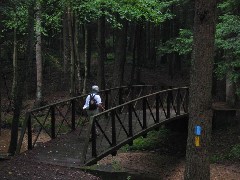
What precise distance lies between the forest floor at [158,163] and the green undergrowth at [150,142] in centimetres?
47

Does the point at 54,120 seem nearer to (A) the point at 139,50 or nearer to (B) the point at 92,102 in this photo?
→ (B) the point at 92,102

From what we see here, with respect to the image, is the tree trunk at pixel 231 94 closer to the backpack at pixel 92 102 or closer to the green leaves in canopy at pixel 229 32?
the green leaves in canopy at pixel 229 32

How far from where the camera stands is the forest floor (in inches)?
355

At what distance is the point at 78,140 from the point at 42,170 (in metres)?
3.66

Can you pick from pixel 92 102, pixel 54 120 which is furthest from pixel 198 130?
pixel 54 120

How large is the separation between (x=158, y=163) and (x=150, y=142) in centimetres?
321

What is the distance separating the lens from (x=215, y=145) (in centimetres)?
1798

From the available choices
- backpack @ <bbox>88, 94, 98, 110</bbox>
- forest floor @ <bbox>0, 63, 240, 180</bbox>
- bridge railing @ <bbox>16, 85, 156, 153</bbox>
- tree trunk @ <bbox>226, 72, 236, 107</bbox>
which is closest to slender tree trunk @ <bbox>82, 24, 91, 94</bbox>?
bridge railing @ <bbox>16, 85, 156, 153</bbox>

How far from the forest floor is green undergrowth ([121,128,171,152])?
466 mm

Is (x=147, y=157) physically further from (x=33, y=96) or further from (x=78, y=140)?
(x=33, y=96)

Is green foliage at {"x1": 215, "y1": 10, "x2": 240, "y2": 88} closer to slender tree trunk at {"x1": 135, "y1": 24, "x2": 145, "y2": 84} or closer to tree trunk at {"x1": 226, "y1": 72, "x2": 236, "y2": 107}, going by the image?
tree trunk at {"x1": 226, "y1": 72, "x2": 236, "y2": 107}

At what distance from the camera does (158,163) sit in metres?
16.8

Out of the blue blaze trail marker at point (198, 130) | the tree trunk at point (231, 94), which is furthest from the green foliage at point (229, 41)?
the blue blaze trail marker at point (198, 130)

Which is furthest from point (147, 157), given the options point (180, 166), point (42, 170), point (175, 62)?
point (175, 62)
